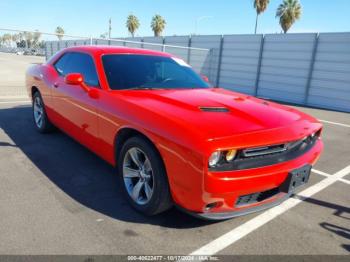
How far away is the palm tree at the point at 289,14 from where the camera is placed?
37.0 meters

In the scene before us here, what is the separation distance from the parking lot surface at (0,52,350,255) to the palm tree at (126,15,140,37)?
191ft

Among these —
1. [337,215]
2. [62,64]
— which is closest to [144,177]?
[337,215]

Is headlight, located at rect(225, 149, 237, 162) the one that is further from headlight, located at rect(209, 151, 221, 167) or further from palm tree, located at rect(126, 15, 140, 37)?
palm tree, located at rect(126, 15, 140, 37)

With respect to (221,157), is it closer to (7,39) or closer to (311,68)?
(311,68)

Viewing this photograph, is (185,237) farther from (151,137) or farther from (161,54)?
(161,54)

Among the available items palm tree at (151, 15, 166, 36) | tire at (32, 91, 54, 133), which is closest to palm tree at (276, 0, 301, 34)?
palm tree at (151, 15, 166, 36)

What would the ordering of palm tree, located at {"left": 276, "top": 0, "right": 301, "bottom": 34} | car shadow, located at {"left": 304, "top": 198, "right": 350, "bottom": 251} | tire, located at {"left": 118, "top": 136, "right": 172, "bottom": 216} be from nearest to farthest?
tire, located at {"left": 118, "top": 136, "right": 172, "bottom": 216}
car shadow, located at {"left": 304, "top": 198, "right": 350, "bottom": 251}
palm tree, located at {"left": 276, "top": 0, "right": 301, "bottom": 34}

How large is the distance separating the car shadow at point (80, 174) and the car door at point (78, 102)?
0.38 metres

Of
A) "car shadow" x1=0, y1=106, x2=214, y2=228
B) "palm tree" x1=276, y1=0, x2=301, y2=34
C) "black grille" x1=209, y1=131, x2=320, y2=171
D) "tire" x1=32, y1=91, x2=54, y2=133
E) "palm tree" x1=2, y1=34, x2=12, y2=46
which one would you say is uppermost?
"palm tree" x1=276, y1=0, x2=301, y2=34

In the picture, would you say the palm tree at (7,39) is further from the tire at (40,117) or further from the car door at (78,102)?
the car door at (78,102)

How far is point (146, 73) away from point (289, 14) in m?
38.1

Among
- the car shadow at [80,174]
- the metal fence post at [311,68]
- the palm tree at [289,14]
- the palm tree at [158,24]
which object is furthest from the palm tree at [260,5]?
the car shadow at [80,174]

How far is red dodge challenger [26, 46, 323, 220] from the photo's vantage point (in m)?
2.43

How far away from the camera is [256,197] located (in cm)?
268
